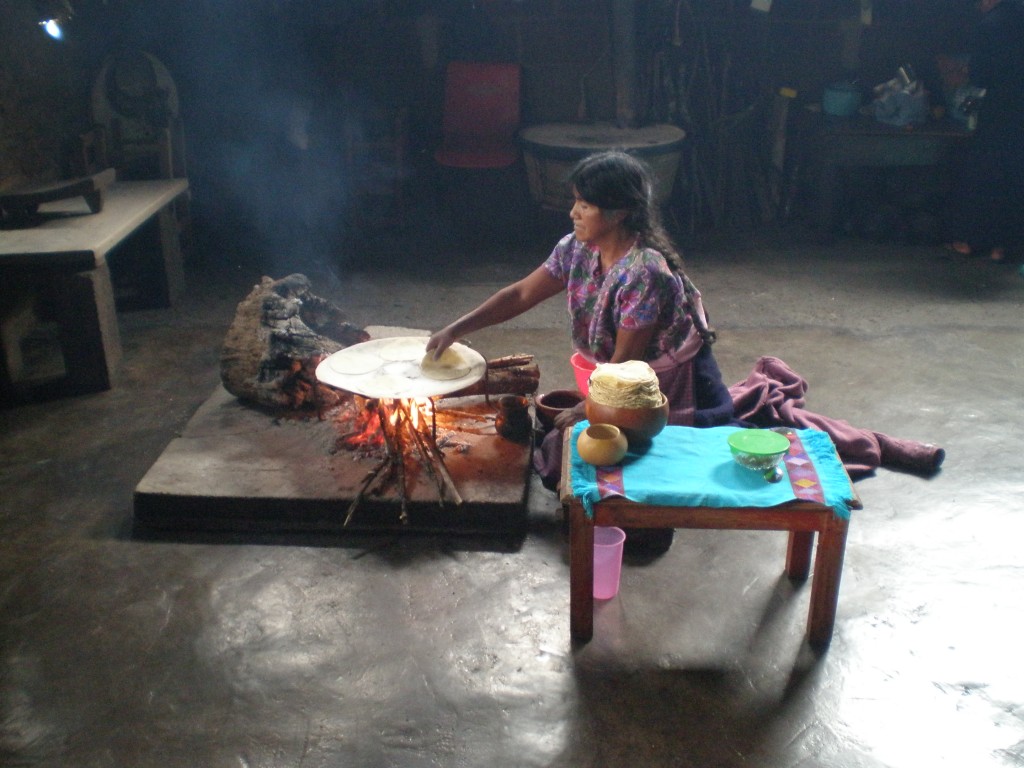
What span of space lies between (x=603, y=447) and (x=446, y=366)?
1.08 m

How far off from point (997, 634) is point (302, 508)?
8.43 ft

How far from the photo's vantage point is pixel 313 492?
12.3 feet

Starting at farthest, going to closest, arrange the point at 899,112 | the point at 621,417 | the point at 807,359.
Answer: the point at 899,112, the point at 807,359, the point at 621,417

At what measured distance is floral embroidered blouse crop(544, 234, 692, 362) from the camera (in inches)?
142

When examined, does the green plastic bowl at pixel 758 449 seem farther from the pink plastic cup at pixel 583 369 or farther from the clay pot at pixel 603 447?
the pink plastic cup at pixel 583 369

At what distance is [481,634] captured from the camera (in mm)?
3174

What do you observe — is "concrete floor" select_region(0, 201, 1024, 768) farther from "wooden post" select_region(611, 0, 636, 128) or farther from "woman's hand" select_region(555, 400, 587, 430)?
"wooden post" select_region(611, 0, 636, 128)

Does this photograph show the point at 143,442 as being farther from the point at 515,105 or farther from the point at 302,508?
the point at 515,105

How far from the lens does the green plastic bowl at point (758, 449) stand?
292 cm

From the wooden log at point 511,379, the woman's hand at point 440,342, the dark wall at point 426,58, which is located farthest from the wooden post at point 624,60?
the woman's hand at point 440,342

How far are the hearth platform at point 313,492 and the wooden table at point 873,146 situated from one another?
16.6 feet

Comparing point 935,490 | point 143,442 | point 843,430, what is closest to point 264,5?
point 143,442

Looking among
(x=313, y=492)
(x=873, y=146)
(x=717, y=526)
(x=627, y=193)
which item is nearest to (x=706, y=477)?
(x=717, y=526)

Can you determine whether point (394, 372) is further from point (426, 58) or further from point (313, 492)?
point (426, 58)
